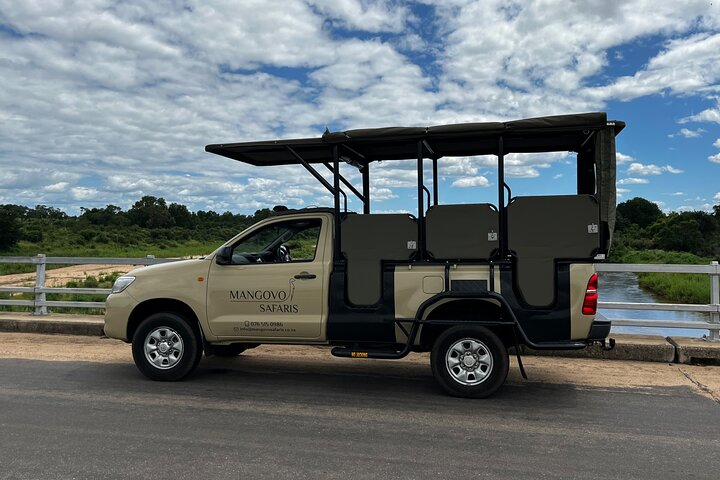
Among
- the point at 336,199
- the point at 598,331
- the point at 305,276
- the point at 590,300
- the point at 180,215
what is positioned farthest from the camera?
the point at 180,215

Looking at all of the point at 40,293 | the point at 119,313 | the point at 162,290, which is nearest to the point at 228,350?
the point at 162,290

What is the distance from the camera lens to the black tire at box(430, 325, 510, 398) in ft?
19.4

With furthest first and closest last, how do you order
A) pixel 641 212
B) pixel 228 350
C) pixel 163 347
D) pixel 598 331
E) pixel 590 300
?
pixel 641 212 → pixel 228 350 → pixel 163 347 → pixel 598 331 → pixel 590 300

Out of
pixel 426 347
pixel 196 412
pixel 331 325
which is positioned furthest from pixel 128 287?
pixel 426 347

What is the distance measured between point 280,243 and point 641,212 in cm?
7159

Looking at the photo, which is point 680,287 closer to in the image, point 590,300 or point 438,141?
point 590,300

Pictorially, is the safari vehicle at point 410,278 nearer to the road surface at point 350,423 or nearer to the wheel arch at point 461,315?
the wheel arch at point 461,315

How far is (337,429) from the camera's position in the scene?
5.07 metres

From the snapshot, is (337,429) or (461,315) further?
(461,315)

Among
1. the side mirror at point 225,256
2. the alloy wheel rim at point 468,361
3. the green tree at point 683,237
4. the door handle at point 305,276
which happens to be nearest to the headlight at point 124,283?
the side mirror at point 225,256

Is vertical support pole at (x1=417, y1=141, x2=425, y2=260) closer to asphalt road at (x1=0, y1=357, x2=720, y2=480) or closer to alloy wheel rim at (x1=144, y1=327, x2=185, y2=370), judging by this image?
asphalt road at (x1=0, y1=357, x2=720, y2=480)

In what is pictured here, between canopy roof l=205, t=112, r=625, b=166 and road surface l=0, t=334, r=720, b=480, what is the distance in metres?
2.70

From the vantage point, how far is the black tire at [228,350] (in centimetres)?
717

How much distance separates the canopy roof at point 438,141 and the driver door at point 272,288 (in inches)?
36.2
